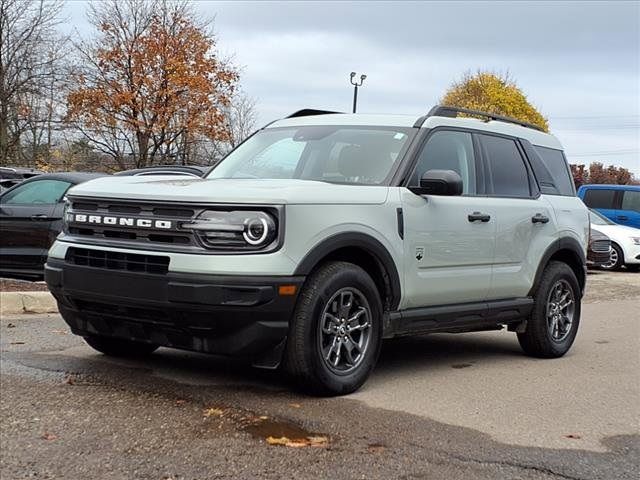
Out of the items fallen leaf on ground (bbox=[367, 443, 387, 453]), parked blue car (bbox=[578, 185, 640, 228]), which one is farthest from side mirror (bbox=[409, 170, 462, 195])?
parked blue car (bbox=[578, 185, 640, 228])

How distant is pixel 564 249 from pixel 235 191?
368cm

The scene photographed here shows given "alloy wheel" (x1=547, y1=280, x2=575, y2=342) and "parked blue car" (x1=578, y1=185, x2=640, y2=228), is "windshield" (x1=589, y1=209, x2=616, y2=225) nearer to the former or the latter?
"parked blue car" (x1=578, y1=185, x2=640, y2=228)

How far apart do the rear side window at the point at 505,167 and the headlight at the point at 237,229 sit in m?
2.58

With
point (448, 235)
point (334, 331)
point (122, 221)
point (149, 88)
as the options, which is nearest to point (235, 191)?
point (122, 221)

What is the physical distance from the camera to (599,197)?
20.6 meters

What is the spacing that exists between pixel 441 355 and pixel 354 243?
2.31m

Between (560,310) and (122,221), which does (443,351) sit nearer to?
(560,310)

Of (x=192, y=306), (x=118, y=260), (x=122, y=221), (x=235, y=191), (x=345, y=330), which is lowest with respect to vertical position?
(x=345, y=330)

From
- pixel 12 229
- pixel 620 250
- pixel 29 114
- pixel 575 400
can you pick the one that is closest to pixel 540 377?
pixel 575 400

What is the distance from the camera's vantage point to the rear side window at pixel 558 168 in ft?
24.7

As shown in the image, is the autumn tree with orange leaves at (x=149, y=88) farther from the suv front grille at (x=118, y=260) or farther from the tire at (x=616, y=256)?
the suv front grille at (x=118, y=260)

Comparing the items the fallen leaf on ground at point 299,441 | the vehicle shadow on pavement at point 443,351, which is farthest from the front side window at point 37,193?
the fallen leaf on ground at point 299,441

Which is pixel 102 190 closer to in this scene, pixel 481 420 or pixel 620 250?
pixel 481 420

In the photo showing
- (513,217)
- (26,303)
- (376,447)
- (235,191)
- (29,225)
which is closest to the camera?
(376,447)
